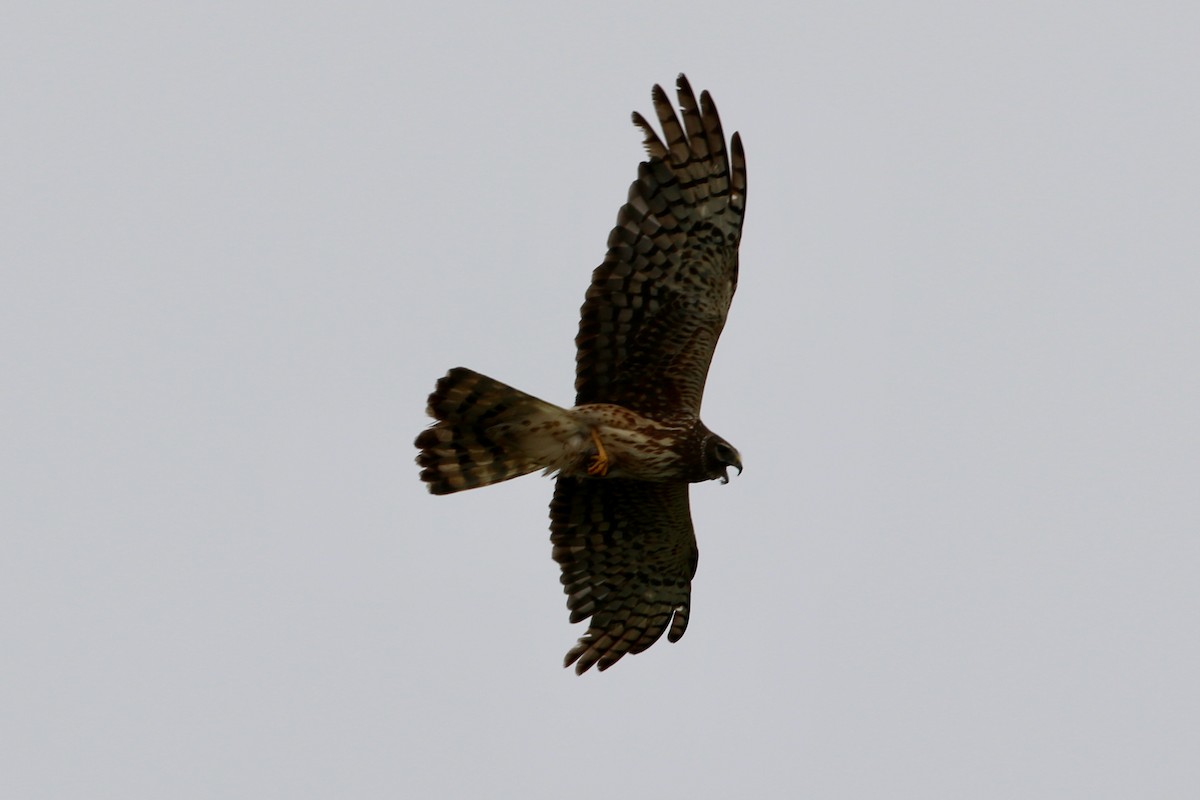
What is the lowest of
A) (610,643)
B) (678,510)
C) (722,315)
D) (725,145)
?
(610,643)

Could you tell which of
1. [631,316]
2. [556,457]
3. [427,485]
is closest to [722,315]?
[631,316]

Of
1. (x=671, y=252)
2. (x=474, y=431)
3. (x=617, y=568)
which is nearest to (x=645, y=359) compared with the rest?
(x=671, y=252)

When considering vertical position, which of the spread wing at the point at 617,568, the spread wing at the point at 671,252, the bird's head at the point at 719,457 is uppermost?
the spread wing at the point at 671,252

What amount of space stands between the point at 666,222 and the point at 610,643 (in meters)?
2.98

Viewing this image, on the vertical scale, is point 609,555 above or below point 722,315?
below

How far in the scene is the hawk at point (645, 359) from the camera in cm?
1173

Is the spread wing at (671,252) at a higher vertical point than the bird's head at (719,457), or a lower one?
higher

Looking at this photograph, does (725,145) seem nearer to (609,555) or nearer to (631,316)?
(631,316)

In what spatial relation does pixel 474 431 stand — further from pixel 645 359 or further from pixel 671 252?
pixel 671 252

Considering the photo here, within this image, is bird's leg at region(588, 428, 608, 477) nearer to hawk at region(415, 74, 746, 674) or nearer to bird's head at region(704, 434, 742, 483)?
hawk at region(415, 74, 746, 674)

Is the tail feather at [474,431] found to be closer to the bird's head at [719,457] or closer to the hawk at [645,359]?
the hawk at [645,359]

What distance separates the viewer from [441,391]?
38.3 feet

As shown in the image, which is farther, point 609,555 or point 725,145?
point 609,555

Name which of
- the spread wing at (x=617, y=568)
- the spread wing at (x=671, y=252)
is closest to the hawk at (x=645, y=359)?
the spread wing at (x=671, y=252)
